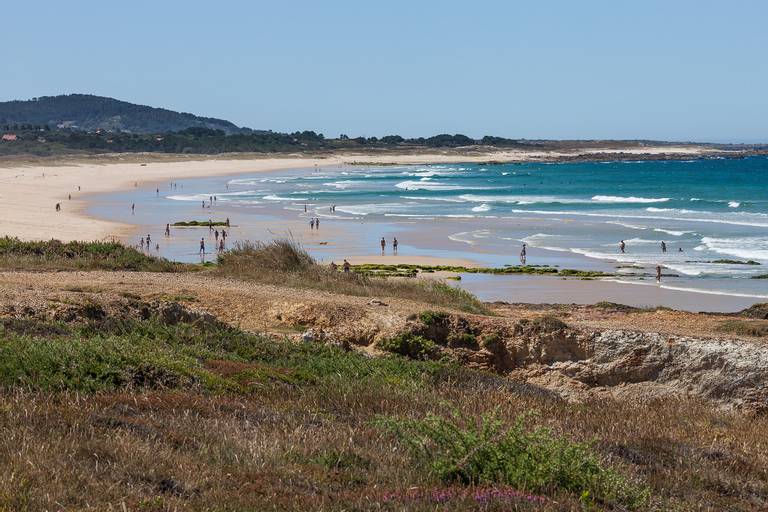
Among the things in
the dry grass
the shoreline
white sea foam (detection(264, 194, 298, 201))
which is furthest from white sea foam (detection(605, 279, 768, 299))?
white sea foam (detection(264, 194, 298, 201))

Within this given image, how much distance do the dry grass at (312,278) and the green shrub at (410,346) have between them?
379 cm

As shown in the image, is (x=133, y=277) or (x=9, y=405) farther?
(x=133, y=277)

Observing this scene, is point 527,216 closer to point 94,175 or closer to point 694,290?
point 694,290

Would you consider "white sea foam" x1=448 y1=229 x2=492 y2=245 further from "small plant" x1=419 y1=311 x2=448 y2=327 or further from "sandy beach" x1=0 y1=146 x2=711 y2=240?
"small plant" x1=419 y1=311 x2=448 y2=327

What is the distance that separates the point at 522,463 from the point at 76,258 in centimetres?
1568

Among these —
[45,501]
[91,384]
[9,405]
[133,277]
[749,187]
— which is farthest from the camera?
[749,187]

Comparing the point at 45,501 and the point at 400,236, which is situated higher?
the point at 45,501

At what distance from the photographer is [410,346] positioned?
13.5 m

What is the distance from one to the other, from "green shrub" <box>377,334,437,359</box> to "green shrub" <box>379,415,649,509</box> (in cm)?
685

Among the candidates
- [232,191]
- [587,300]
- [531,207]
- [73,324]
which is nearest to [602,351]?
[73,324]

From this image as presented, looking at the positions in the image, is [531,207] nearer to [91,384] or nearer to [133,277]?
[133,277]

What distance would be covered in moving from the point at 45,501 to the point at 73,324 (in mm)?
6845

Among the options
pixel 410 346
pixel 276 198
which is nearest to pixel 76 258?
pixel 410 346

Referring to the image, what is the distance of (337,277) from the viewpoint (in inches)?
769
